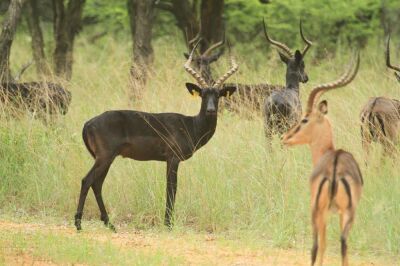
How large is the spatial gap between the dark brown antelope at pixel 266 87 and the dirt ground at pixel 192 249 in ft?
13.3

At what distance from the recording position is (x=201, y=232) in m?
9.60

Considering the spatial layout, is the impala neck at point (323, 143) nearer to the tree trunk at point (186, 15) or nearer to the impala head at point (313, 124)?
the impala head at point (313, 124)

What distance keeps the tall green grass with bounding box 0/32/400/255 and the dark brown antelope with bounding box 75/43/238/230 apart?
404mm

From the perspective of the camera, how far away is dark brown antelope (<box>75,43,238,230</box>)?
9.76 m

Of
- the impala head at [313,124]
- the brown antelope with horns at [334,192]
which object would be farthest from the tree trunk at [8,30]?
the brown antelope with horns at [334,192]

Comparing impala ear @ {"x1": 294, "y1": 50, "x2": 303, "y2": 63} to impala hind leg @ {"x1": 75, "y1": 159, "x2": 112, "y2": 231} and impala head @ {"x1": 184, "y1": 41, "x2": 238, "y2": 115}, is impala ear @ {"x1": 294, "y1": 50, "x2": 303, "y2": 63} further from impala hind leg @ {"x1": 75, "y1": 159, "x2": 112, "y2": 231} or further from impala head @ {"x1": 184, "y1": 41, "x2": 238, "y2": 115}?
impala hind leg @ {"x1": 75, "y1": 159, "x2": 112, "y2": 231}

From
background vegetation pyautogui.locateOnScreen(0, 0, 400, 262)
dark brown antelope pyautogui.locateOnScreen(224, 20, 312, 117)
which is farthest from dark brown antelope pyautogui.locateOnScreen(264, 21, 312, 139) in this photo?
dark brown antelope pyautogui.locateOnScreen(224, 20, 312, 117)

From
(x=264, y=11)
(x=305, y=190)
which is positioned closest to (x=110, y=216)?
(x=305, y=190)

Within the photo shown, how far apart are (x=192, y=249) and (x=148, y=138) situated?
1948 millimetres

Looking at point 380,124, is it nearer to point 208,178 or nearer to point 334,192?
point 208,178

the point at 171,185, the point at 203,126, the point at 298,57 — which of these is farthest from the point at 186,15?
the point at 171,185

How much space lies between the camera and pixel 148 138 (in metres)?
10.1

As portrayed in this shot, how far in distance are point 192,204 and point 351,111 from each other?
3203 mm

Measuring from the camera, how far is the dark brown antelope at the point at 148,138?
9758mm
